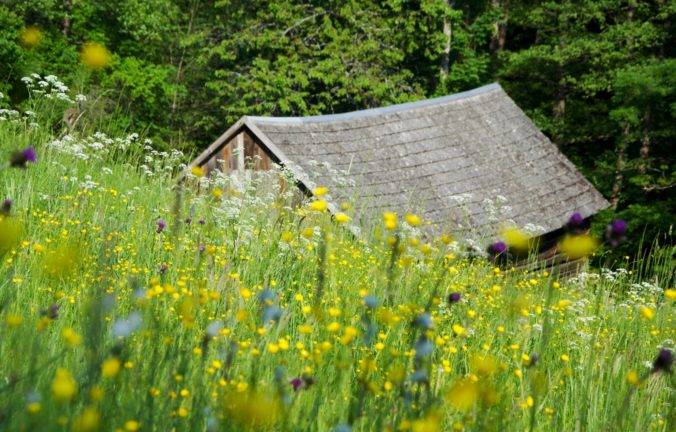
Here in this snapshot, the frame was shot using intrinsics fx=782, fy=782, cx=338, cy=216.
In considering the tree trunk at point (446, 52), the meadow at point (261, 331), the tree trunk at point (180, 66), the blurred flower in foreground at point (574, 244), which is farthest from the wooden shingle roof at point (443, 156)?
the tree trunk at point (180, 66)

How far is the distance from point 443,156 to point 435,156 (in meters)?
0.18

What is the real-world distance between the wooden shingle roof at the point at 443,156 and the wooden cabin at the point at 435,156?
0.07ft

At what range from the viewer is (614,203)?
69.5ft

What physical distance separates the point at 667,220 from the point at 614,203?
2948mm

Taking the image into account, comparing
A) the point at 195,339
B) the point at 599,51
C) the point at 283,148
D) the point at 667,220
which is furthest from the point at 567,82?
the point at 195,339

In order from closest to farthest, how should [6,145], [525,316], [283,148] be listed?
[525,316], [6,145], [283,148]

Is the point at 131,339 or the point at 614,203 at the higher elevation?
the point at 614,203

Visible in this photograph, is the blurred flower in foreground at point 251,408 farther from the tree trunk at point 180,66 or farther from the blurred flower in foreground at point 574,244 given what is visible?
the tree trunk at point 180,66

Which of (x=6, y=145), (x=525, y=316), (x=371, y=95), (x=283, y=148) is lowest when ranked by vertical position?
(x=525, y=316)

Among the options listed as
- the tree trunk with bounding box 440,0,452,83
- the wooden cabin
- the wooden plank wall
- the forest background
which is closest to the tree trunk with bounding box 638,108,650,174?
the forest background

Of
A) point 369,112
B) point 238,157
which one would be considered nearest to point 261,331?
point 238,157

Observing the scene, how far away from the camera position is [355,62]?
24656 millimetres

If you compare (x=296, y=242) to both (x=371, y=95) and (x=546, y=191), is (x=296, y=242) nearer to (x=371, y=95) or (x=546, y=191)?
(x=546, y=191)

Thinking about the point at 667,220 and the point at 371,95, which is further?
the point at 371,95
